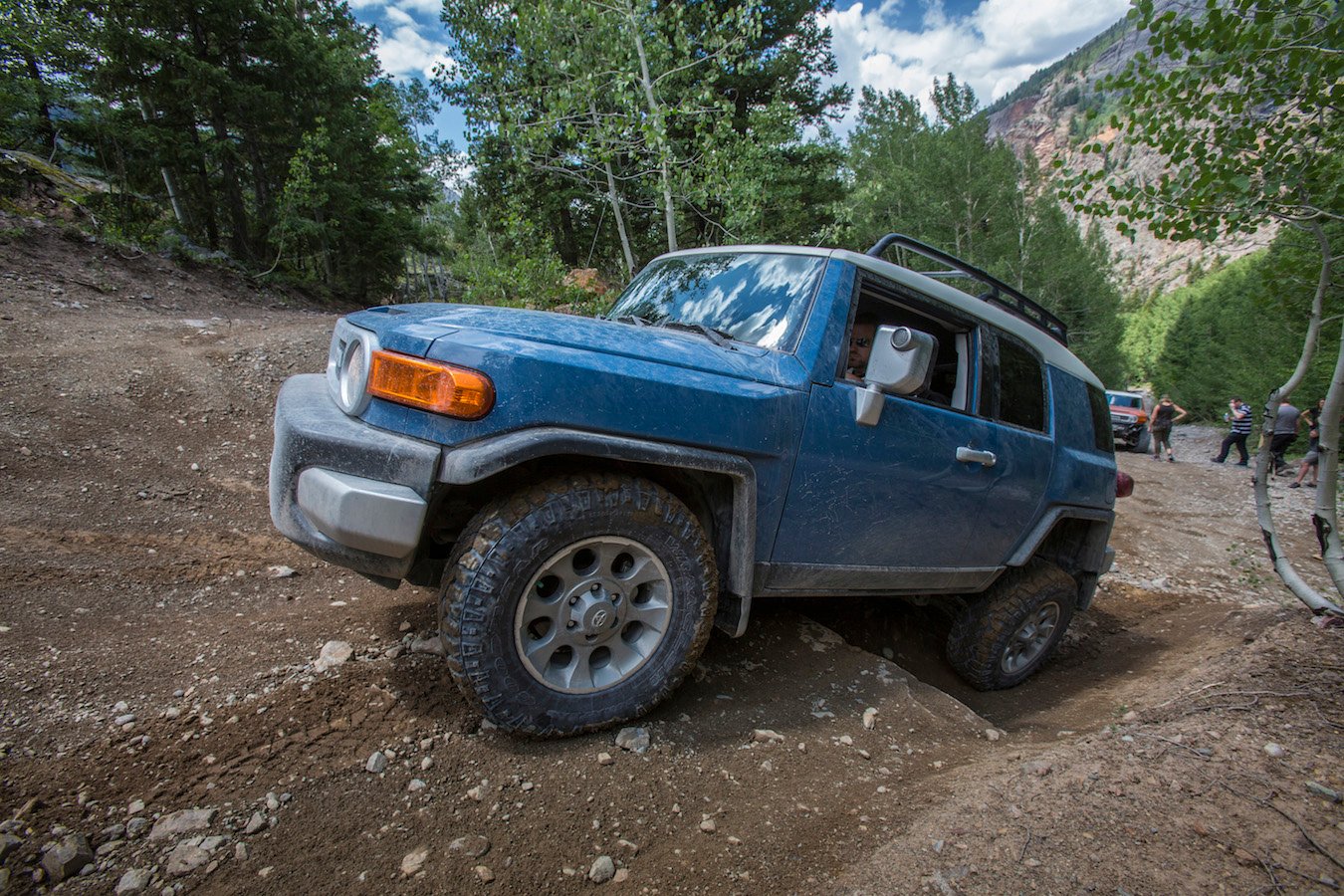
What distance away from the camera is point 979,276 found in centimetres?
321

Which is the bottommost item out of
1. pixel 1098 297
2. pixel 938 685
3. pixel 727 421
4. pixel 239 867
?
pixel 938 685

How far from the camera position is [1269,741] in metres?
2.21

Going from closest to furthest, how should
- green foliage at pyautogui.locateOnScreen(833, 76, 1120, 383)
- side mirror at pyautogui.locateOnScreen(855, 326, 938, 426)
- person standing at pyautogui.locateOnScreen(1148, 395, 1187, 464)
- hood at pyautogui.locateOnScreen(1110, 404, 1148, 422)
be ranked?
side mirror at pyautogui.locateOnScreen(855, 326, 938, 426) → person standing at pyautogui.locateOnScreen(1148, 395, 1187, 464) → hood at pyautogui.locateOnScreen(1110, 404, 1148, 422) → green foliage at pyautogui.locateOnScreen(833, 76, 1120, 383)

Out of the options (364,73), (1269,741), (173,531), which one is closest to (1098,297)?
(364,73)

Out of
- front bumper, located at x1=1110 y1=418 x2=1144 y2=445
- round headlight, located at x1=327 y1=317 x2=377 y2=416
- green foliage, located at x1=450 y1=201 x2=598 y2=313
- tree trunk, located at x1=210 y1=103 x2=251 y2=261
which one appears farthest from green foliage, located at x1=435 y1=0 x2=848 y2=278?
front bumper, located at x1=1110 y1=418 x2=1144 y2=445

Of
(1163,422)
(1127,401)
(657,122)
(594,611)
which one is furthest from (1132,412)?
(594,611)

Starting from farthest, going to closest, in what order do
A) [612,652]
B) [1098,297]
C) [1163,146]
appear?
[1098,297] < [1163,146] < [612,652]

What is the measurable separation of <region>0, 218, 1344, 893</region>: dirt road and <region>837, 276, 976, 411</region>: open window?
4.57 feet

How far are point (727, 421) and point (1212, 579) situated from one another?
21.9ft

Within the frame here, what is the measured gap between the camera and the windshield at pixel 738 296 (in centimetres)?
249

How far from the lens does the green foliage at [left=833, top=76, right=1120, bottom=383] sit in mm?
25766

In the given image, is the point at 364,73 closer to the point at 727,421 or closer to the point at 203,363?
the point at 203,363

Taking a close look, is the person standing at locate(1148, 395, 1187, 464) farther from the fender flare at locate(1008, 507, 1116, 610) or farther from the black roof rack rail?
the fender flare at locate(1008, 507, 1116, 610)

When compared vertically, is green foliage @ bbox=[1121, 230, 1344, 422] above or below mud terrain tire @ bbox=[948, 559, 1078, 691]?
above
